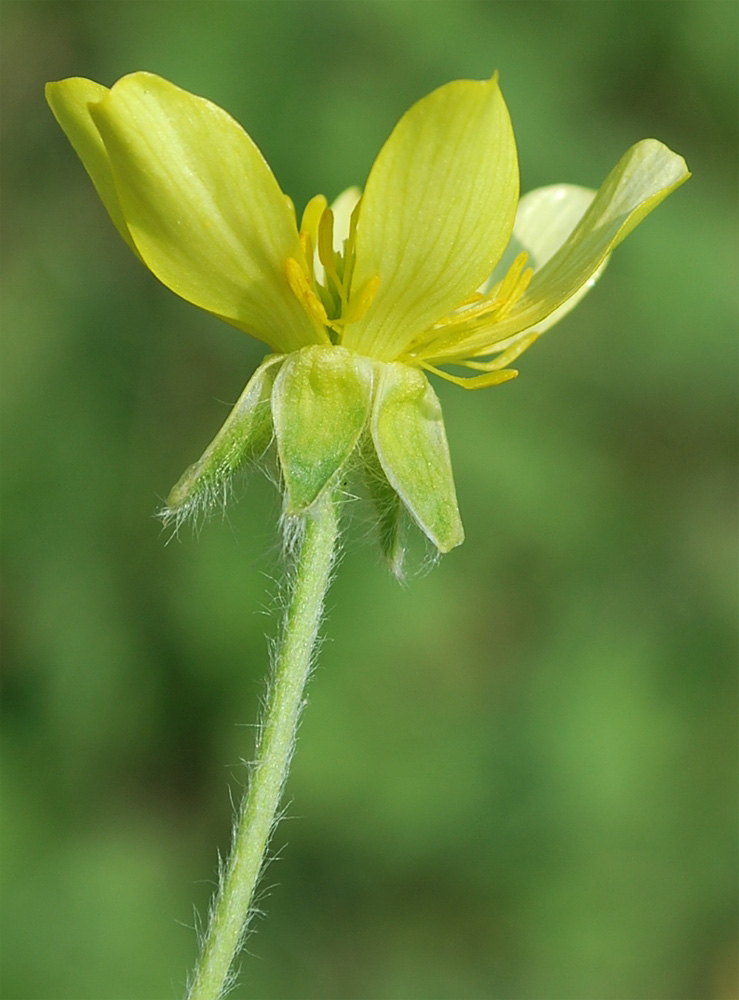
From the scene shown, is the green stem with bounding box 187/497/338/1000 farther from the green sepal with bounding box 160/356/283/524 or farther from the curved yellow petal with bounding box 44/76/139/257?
the curved yellow petal with bounding box 44/76/139/257

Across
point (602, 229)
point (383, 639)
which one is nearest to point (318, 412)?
point (602, 229)

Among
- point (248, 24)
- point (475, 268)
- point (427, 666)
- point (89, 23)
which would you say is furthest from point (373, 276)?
point (89, 23)

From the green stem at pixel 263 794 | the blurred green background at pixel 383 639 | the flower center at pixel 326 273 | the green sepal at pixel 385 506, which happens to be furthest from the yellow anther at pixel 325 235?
the blurred green background at pixel 383 639

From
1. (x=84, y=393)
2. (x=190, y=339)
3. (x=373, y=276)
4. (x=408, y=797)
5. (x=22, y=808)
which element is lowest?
(x=22, y=808)

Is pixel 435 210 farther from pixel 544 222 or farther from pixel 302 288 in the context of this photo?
pixel 544 222

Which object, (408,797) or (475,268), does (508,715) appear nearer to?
(408,797)

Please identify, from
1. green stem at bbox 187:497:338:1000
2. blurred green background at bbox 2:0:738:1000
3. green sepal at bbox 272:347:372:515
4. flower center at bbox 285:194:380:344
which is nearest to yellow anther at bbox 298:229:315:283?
flower center at bbox 285:194:380:344
